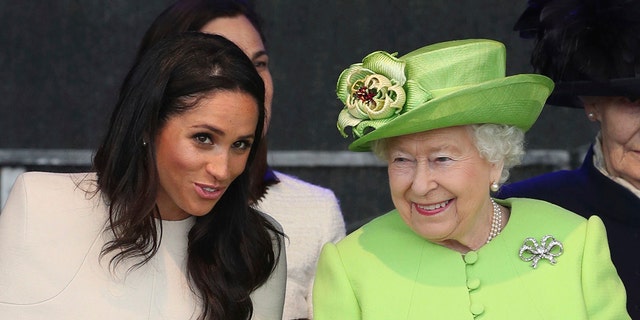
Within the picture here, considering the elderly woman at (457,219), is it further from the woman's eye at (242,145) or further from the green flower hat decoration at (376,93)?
the woman's eye at (242,145)

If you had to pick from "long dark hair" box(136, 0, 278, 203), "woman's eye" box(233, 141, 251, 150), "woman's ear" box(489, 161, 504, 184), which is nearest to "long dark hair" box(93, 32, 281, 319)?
"woman's eye" box(233, 141, 251, 150)

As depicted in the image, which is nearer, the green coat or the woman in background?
the green coat

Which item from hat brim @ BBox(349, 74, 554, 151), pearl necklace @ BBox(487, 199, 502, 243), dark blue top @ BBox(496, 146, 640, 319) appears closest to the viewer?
hat brim @ BBox(349, 74, 554, 151)

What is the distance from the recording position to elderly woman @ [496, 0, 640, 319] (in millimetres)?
4004

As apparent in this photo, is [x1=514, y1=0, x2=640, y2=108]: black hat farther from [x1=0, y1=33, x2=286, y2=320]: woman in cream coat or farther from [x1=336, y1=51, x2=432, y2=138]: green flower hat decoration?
[x1=0, y1=33, x2=286, y2=320]: woman in cream coat

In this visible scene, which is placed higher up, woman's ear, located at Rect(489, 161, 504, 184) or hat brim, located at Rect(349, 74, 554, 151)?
hat brim, located at Rect(349, 74, 554, 151)

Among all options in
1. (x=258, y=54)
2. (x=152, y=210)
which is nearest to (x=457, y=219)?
(x=152, y=210)

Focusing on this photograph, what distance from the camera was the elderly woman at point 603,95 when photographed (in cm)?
400

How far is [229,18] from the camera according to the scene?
15.0 feet

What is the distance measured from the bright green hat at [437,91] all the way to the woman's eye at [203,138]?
1.25ft

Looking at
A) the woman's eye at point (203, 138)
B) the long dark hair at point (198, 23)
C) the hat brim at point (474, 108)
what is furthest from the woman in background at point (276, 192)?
the hat brim at point (474, 108)

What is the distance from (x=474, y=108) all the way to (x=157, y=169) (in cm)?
93

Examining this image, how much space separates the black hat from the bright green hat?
479 mm

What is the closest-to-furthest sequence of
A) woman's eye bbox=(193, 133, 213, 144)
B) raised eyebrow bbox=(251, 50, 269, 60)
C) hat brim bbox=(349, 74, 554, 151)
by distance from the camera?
hat brim bbox=(349, 74, 554, 151) → woman's eye bbox=(193, 133, 213, 144) → raised eyebrow bbox=(251, 50, 269, 60)
